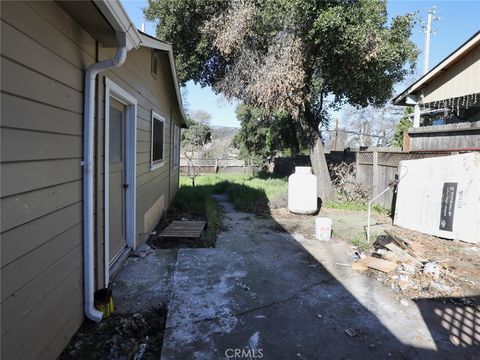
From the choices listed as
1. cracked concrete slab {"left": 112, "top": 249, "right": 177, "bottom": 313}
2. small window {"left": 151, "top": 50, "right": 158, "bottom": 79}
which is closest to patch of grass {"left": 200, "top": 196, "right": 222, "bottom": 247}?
cracked concrete slab {"left": 112, "top": 249, "right": 177, "bottom": 313}

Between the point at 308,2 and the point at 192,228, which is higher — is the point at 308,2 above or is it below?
above

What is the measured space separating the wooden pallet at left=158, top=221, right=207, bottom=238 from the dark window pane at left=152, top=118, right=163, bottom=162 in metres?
1.31

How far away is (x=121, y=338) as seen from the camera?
9.01 ft

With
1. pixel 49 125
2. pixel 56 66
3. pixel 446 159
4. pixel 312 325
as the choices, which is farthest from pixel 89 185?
pixel 446 159

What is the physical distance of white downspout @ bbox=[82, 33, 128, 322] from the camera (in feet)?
8.95

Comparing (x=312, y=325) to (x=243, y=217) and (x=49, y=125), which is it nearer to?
(x=49, y=125)

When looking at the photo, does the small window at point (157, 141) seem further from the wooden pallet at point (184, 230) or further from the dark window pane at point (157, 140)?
the wooden pallet at point (184, 230)

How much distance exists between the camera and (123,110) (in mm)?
4391

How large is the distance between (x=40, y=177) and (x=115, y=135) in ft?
6.83

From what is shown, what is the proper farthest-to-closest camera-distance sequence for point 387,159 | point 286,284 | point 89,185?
1. point 387,159
2. point 286,284
3. point 89,185

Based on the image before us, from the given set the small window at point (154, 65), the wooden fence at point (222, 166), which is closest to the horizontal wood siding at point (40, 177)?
the small window at point (154, 65)

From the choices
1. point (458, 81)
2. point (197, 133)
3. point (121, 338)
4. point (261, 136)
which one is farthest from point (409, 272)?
point (197, 133)

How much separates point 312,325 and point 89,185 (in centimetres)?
218

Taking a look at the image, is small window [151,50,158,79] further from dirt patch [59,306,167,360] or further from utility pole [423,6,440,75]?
utility pole [423,6,440,75]
